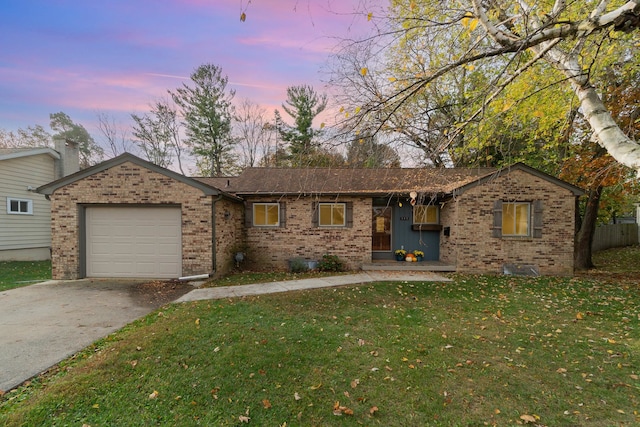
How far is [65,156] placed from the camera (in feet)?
48.1

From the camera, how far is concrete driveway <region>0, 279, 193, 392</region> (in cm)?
365

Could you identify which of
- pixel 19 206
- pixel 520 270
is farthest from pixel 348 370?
Result: pixel 19 206

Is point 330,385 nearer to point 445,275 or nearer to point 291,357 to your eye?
point 291,357

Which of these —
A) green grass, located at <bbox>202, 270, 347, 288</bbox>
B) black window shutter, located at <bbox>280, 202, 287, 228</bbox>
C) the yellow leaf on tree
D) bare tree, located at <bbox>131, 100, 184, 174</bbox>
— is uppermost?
bare tree, located at <bbox>131, 100, 184, 174</bbox>

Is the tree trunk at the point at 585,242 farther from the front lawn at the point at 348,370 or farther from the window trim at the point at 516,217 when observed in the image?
the front lawn at the point at 348,370

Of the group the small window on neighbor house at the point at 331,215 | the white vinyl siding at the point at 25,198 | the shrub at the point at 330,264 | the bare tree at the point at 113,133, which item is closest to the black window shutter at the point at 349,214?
the small window on neighbor house at the point at 331,215

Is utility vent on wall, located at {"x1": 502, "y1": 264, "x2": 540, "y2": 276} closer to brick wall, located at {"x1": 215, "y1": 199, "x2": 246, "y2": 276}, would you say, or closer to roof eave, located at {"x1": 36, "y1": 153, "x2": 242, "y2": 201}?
brick wall, located at {"x1": 215, "y1": 199, "x2": 246, "y2": 276}

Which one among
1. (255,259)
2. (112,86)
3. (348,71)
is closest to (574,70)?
(348,71)

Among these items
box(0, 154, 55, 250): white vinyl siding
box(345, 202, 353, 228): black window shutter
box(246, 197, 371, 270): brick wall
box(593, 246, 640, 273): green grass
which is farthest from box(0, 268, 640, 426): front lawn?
box(0, 154, 55, 250): white vinyl siding

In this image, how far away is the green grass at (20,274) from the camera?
8.04 m

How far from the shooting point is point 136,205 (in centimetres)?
859

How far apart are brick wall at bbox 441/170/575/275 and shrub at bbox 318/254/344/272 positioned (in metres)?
4.02

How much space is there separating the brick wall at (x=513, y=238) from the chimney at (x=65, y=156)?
60.6 feet

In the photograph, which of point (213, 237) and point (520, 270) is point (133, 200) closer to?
point (213, 237)
